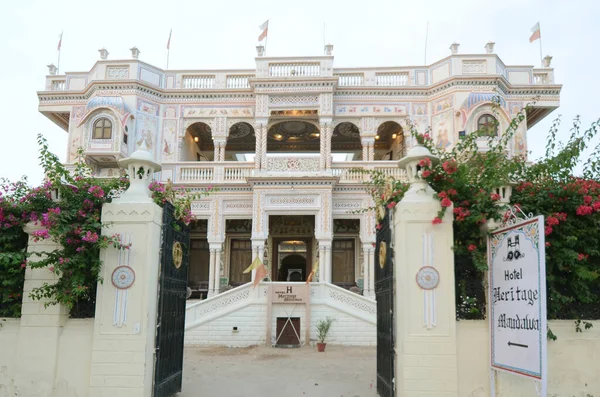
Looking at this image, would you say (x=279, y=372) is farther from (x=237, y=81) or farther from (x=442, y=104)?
(x=237, y=81)

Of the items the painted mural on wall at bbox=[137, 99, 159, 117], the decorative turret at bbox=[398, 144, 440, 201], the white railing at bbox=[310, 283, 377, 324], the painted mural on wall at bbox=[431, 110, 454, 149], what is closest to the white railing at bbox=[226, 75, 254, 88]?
the painted mural on wall at bbox=[137, 99, 159, 117]

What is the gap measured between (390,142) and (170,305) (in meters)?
18.8

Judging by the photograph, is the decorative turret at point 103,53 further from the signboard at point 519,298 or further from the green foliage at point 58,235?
the signboard at point 519,298

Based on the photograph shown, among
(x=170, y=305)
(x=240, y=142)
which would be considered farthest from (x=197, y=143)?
(x=170, y=305)

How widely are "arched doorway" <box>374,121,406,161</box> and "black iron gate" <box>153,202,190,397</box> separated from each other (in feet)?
50.3

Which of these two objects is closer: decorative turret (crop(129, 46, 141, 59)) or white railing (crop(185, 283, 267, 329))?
white railing (crop(185, 283, 267, 329))

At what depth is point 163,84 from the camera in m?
22.3

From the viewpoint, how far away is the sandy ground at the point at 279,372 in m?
8.81

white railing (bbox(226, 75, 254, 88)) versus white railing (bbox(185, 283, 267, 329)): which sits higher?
white railing (bbox(226, 75, 254, 88))

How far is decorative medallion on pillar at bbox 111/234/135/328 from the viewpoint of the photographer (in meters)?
6.71

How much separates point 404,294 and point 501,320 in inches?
45.5

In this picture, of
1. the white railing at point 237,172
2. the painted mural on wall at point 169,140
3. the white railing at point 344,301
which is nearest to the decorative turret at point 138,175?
the white railing at point 344,301

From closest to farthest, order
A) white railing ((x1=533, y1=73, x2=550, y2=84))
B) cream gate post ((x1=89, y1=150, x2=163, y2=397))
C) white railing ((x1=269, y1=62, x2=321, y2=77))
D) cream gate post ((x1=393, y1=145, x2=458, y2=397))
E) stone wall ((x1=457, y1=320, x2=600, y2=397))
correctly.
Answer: cream gate post ((x1=393, y1=145, x2=458, y2=397))
stone wall ((x1=457, y1=320, x2=600, y2=397))
cream gate post ((x1=89, y1=150, x2=163, y2=397))
white railing ((x1=269, y1=62, x2=321, y2=77))
white railing ((x1=533, y1=73, x2=550, y2=84))

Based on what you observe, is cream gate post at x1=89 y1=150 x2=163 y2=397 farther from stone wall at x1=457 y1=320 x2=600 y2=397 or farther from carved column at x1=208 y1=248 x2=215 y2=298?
carved column at x1=208 y1=248 x2=215 y2=298
